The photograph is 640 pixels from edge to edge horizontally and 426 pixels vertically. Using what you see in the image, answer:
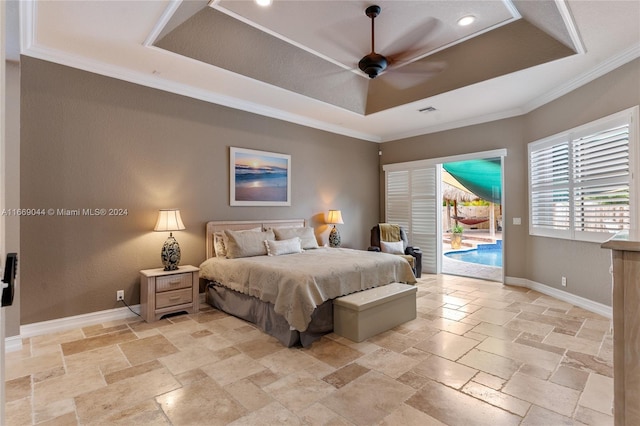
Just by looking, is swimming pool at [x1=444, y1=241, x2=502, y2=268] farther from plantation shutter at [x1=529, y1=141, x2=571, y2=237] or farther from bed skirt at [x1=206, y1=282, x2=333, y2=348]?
bed skirt at [x1=206, y1=282, x2=333, y2=348]

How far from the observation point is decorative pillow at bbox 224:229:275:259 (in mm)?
4230

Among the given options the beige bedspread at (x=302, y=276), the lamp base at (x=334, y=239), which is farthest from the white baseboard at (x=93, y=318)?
the lamp base at (x=334, y=239)

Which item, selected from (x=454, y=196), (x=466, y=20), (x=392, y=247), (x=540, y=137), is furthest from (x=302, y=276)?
(x=454, y=196)

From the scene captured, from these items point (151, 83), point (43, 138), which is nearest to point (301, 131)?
point (151, 83)

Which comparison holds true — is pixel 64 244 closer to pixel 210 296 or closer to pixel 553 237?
pixel 210 296

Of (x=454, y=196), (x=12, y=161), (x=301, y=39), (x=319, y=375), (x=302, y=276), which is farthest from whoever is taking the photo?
(x=454, y=196)

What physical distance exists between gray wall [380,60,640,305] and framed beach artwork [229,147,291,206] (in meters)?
2.89

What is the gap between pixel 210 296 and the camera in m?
4.35

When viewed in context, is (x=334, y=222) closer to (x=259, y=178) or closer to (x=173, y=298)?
(x=259, y=178)

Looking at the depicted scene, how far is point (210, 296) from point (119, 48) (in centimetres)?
305

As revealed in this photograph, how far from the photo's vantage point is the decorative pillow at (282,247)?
442 centimetres

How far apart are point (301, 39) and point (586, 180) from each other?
3935 mm

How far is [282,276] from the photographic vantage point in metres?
3.23

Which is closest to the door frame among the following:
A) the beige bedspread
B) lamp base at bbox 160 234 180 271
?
the beige bedspread
